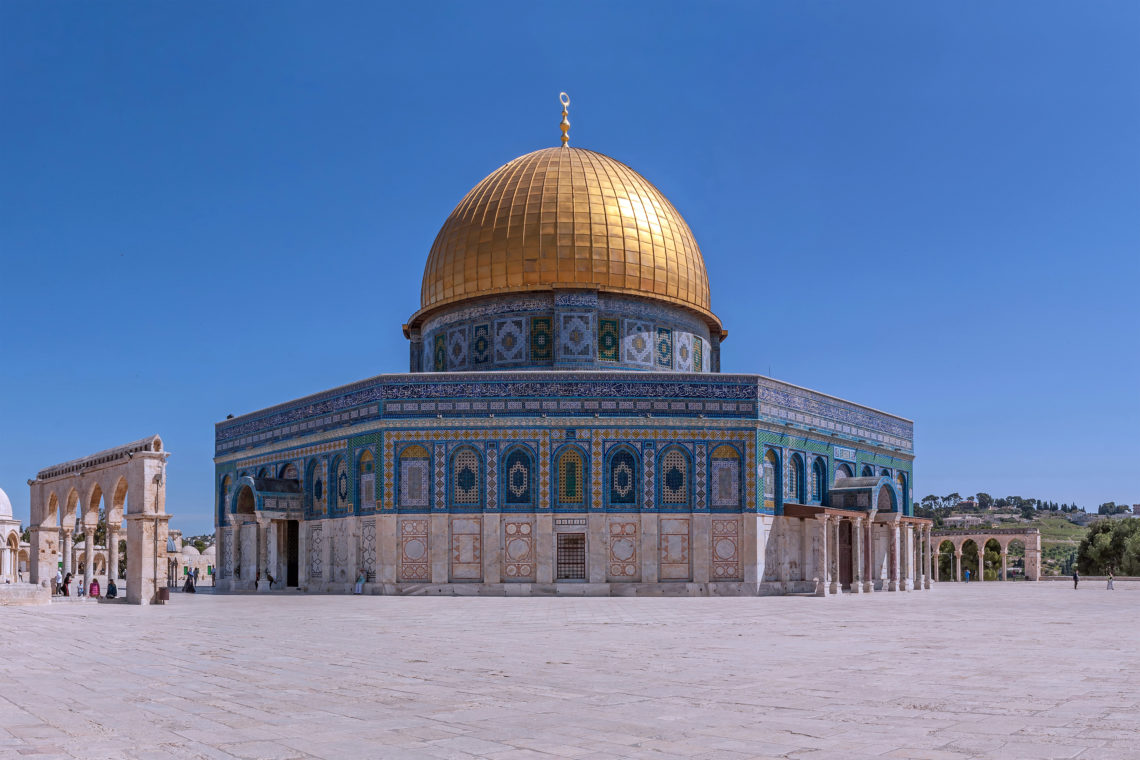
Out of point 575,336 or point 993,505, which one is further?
point 993,505

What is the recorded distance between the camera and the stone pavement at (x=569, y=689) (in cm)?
666

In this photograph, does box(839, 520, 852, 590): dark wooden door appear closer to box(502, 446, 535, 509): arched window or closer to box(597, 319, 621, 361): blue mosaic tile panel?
box(597, 319, 621, 361): blue mosaic tile panel

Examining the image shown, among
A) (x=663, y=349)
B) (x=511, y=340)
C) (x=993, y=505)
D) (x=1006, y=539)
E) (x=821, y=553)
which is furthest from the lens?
(x=993, y=505)

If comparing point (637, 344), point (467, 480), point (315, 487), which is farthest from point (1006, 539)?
point (315, 487)

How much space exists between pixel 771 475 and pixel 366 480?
36.6 ft

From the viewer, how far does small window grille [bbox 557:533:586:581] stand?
2905cm

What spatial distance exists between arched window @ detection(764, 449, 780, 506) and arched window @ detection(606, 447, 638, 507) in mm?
3674

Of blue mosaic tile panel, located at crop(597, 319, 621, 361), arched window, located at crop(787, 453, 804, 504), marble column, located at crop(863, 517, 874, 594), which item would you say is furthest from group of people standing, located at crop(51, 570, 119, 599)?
marble column, located at crop(863, 517, 874, 594)

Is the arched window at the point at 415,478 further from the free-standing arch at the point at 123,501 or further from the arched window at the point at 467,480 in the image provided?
the free-standing arch at the point at 123,501

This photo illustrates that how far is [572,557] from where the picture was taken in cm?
2908

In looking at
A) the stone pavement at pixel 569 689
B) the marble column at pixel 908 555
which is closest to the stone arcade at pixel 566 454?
the marble column at pixel 908 555

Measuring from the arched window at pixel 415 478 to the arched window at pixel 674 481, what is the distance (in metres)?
6.29

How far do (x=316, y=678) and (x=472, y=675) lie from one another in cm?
141

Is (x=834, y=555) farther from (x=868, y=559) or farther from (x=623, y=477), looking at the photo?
(x=623, y=477)
